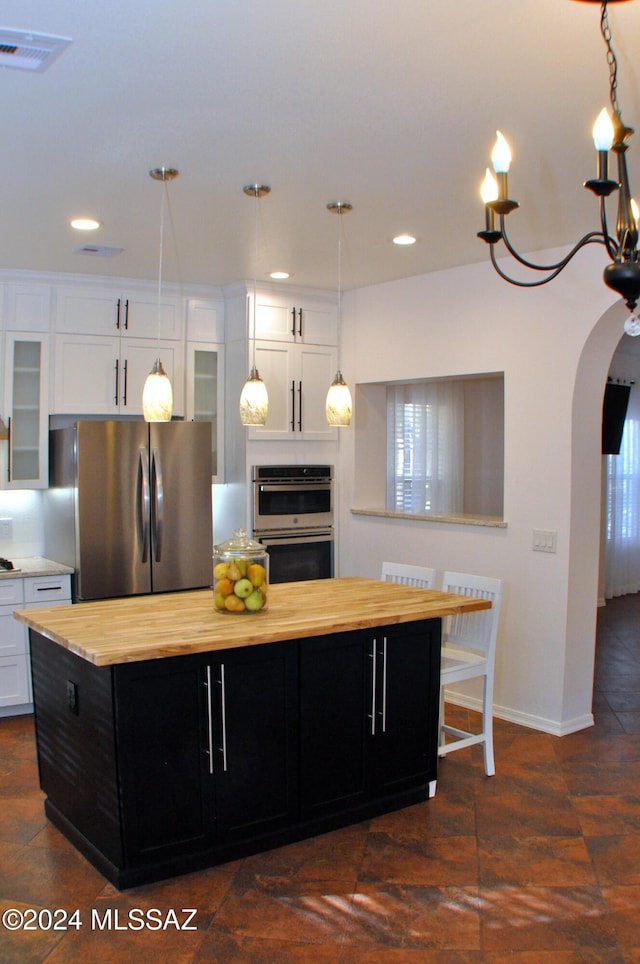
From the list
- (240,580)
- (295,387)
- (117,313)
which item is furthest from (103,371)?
(240,580)

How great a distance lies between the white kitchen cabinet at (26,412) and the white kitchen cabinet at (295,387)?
129cm

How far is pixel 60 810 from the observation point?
335cm

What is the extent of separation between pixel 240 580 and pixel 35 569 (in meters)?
2.02

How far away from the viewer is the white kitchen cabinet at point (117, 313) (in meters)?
5.12

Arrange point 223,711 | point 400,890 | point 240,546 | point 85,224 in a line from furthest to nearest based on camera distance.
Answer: point 85,224 < point 240,546 < point 223,711 < point 400,890

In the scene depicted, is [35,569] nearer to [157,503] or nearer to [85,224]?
[157,503]

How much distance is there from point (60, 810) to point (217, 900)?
875mm

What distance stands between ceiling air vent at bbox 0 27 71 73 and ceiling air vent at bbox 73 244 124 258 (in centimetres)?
206

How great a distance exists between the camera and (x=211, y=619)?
3.25 metres

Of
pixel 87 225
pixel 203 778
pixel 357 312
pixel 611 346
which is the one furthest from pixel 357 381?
pixel 203 778

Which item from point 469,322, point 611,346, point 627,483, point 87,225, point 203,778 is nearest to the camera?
point 203,778

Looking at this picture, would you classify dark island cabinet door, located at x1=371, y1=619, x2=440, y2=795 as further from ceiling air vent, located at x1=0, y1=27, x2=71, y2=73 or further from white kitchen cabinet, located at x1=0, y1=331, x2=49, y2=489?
white kitchen cabinet, located at x1=0, y1=331, x2=49, y2=489

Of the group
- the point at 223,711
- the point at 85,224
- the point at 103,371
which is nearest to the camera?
the point at 223,711

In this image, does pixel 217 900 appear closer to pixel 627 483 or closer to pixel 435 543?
pixel 435 543
